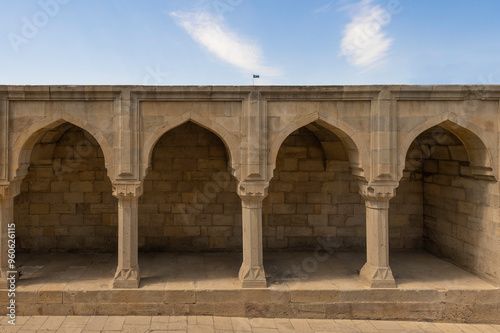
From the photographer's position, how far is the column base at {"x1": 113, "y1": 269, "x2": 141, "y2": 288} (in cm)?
669

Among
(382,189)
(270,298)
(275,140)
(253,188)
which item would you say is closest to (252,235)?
(253,188)

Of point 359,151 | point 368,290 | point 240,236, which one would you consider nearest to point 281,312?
point 368,290

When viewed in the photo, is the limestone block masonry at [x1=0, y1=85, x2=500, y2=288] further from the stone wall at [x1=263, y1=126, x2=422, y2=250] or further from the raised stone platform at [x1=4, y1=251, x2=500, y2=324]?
the stone wall at [x1=263, y1=126, x2=422, y2=250]

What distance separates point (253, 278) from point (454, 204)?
491 centimetres

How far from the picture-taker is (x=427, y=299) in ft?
22.1

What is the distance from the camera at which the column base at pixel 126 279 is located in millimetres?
6688

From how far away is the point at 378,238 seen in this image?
6.94 meters

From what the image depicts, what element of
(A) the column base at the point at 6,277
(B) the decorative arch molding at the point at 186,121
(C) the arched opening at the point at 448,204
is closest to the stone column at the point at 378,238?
(C) the arched opening at the point at 448,204

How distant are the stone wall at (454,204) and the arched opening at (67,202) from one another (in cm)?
797

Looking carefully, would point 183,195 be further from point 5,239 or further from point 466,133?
point 466,133

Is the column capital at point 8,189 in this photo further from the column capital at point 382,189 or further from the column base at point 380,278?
the column base at point 380,278

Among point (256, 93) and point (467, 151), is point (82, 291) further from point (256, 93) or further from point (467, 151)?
point (467, 151)

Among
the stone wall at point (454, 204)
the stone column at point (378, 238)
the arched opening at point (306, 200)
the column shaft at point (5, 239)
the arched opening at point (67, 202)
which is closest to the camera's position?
the column shaft at point (5, 239)

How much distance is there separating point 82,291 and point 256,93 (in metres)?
4.92
